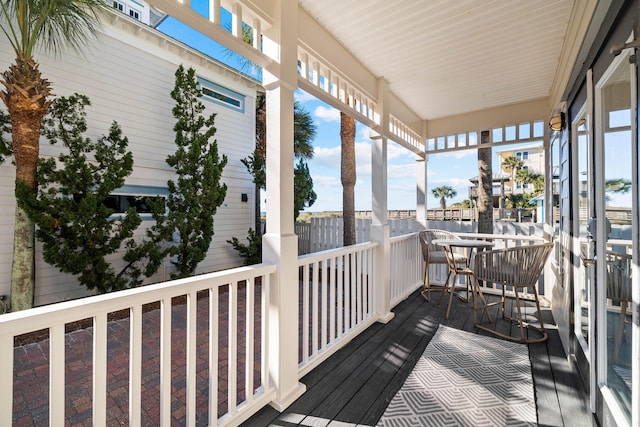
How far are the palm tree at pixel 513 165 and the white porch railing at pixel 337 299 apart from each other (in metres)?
29.0

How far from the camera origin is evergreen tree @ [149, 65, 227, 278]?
4.73 meters

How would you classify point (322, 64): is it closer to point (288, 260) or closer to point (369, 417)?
point (288, 260)

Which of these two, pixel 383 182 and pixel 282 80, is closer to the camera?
pixel 282 80

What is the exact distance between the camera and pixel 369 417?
1765 mm

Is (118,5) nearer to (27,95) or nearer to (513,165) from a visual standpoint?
(27,95)

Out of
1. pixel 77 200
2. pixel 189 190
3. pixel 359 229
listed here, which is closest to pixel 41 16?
pixel 77 200

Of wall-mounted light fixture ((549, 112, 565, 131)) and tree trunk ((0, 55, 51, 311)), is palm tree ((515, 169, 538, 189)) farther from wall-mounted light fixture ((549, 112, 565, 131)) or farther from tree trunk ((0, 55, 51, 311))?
tree trunk ((0, 55, 51, 311))

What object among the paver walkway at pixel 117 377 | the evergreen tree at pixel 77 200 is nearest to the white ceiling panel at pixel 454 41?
the paver walkway at pixel 117 377

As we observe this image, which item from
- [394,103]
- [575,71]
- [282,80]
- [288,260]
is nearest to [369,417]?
[288,260]

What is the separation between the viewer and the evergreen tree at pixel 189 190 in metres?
4.73

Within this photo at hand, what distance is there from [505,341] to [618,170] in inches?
82.4

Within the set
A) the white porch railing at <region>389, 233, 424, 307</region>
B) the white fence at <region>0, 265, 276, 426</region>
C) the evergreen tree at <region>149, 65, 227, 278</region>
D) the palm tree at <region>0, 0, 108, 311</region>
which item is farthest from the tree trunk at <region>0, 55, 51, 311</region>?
the white porch railing at <region>389, 233, 424, 307</region>

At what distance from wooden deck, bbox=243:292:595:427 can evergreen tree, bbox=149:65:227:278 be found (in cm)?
332

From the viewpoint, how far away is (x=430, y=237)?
4289 millimetres
